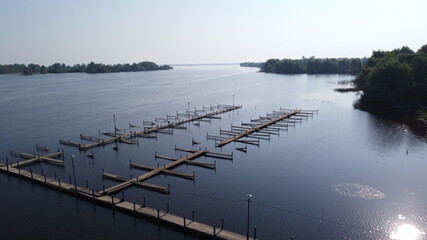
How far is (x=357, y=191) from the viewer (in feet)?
119

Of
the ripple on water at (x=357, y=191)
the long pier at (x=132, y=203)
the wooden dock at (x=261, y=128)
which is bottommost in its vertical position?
the ripple on water at (x=357, y=191)

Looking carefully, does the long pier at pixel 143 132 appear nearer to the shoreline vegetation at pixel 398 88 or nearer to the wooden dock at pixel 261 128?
the wooden dock at pixel 261 128

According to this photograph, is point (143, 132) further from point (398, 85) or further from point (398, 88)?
point (398, 85)

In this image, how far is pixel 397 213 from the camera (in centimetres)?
3141

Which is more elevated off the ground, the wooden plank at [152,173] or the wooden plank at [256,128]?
the wooden plank at [256,128]

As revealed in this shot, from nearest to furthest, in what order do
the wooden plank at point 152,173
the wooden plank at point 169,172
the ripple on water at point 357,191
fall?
the ripple on water at point 357,191 → the wooden plank at point 152,173 → the wooden plank at point 169,172

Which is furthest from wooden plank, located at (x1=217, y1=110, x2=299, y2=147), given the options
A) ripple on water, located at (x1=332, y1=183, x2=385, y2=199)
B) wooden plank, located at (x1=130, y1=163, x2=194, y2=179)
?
ripple on water, located at (x1=332, y1=183, x2=385, y2=199)

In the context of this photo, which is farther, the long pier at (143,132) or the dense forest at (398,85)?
the dense forest at (398,85)

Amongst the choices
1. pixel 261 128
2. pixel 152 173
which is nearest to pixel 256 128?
pixel 261 128

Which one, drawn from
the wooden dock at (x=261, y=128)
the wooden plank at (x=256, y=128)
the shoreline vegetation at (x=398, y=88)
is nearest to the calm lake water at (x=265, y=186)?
the wooden dock at (x=261, y=128)

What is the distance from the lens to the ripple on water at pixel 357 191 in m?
35.1

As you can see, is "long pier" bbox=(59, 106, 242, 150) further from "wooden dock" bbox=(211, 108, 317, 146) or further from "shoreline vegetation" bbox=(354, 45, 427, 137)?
"shoreline vegetation" bbox=(354, 45, 427, 137)

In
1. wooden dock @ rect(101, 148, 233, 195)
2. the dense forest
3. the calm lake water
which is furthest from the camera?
the dense forest

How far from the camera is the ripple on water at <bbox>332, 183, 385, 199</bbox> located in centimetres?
3511
